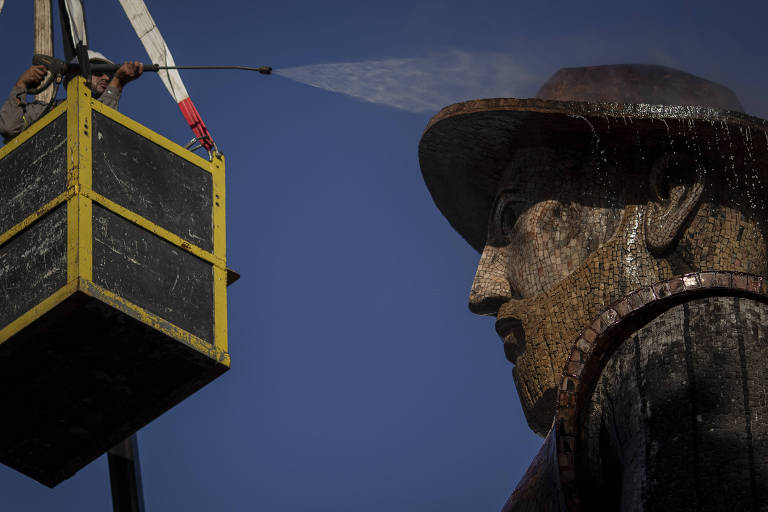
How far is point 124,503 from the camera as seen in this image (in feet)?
55.1

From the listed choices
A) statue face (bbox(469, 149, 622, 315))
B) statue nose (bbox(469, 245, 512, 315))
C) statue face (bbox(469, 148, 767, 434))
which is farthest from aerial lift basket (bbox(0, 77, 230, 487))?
statue face (bbox(469, 148, 767, 434))

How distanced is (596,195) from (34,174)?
15.7 feet

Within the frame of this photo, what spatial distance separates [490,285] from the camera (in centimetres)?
1638

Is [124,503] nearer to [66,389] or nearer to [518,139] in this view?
[66,389]

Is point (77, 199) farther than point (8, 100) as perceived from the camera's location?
No

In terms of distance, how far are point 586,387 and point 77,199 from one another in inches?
173

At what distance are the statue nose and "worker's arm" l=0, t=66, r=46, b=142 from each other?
4194 millimetres

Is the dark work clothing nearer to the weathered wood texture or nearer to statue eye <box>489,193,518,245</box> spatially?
statue eye <box>489,193,518,245</box>

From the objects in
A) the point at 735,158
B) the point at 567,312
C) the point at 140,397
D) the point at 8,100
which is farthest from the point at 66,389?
the point at 735,158

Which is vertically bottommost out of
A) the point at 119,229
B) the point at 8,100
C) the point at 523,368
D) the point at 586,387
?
the point at 586,387

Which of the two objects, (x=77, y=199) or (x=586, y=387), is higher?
(x=77, y=199)

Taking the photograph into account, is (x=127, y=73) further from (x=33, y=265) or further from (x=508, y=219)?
(x=508, y=219)

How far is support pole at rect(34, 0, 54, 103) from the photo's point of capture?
18312mm

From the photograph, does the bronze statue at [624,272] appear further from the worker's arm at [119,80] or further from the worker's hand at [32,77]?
the worker's hand at [32,77]
